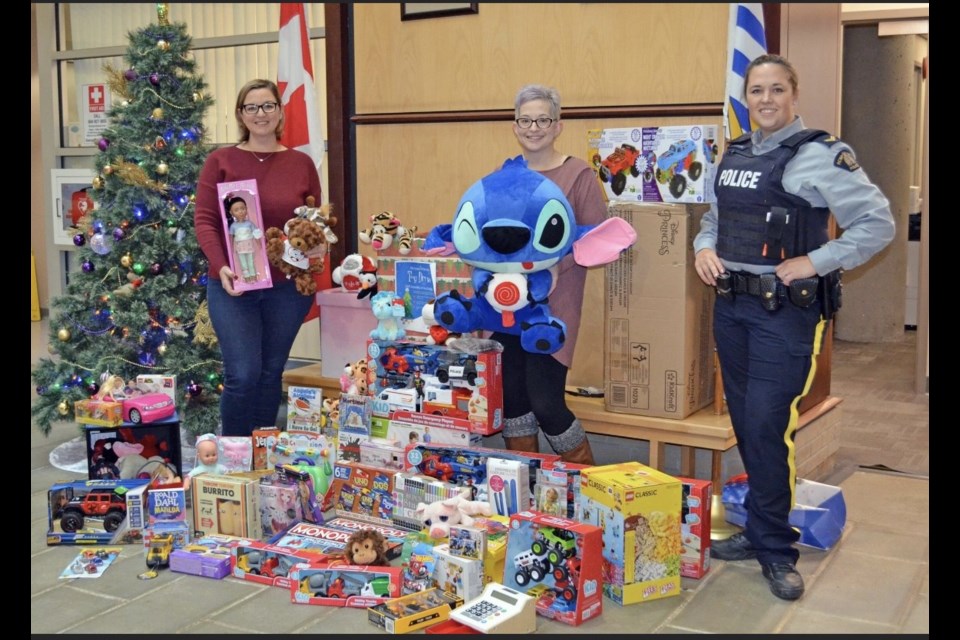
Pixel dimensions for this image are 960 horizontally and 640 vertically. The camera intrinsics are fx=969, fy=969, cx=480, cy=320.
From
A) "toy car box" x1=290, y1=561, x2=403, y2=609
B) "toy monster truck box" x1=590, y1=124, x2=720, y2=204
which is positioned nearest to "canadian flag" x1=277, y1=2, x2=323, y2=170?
"toy monster truck box" x1=590, y1=124, x2=720, y2=204

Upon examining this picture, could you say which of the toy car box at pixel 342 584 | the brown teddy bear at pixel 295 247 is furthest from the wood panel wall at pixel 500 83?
the toy car box at pixel 342 584

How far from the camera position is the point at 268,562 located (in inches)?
119

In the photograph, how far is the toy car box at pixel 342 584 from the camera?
2.83 metres

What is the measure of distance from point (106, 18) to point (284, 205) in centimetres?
409

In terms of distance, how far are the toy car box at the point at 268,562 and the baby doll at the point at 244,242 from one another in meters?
1.10

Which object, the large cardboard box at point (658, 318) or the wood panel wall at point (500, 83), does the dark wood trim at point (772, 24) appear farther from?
the large cardboard box at point (658, 318)

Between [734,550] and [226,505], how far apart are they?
1691 millimetres

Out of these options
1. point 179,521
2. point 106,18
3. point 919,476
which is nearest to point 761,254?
point 919,476

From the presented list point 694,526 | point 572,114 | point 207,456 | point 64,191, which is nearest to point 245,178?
point 207,456

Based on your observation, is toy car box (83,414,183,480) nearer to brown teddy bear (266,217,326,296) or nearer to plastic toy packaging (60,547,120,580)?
plastic toy packaging (60,547,120,580)

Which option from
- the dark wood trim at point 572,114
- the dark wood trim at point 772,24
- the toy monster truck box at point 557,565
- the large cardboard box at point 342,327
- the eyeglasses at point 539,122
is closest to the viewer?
the toy monster truck box at point 557,565

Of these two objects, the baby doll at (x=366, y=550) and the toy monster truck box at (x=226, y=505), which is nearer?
the baby doll at (x=366, y=550)

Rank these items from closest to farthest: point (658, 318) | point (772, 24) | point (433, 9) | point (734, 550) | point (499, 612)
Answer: point (499, 612)
point (734, 550)
point (658, 318)
point (772, 24)
point (433, 9)

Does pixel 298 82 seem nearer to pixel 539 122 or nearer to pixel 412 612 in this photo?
pixel 539 122
